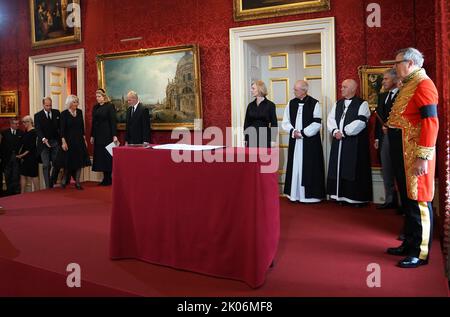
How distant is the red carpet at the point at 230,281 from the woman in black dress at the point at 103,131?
2744 millimetres

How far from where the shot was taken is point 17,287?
379 centimetres

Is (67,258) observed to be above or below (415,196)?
below

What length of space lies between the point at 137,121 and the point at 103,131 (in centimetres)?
75

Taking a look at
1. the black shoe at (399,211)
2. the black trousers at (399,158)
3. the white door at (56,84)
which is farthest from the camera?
the white door at (56,84)

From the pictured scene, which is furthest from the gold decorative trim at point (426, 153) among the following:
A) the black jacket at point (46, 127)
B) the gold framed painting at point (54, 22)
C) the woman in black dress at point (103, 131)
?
the gold framed painting at point (54, 22)

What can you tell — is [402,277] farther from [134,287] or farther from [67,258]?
[67,258]

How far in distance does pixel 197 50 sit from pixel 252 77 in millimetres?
1141

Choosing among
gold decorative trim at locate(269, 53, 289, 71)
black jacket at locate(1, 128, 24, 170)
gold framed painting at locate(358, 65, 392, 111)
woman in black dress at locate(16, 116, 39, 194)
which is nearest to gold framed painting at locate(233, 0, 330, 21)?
gold decorative trim at locate(269, 53, 289, 71)

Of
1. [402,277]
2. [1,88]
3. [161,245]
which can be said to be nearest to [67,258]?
[161,245]

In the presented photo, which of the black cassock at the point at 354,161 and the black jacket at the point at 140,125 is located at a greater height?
the black jacket at the point at 140,125

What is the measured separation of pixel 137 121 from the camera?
8.25m

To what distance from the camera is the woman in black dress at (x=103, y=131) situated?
27.3ft

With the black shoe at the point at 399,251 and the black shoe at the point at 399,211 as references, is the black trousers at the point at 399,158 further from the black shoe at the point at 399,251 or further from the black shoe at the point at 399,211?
the black shoe at the point at 399,211

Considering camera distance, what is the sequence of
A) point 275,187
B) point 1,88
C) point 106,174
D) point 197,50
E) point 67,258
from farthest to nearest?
1. point 1,88
2. point 106,174
3. point 197,50
4. point 67,258
5. point 275,187
